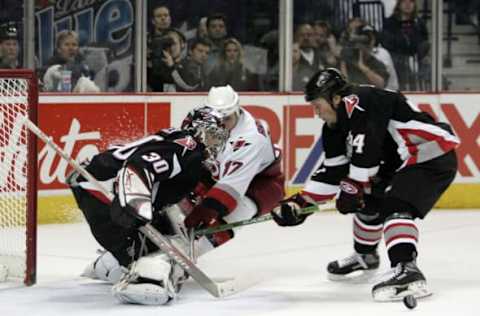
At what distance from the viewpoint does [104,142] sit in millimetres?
6980

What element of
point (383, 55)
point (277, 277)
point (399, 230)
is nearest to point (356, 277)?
point (277, 277)

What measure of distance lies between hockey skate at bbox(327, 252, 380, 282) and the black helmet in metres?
0.77

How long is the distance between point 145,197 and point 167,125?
109 inches

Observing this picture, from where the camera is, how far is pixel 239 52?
7.89 metres

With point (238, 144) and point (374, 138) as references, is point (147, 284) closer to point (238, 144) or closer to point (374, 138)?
point (238, 144)

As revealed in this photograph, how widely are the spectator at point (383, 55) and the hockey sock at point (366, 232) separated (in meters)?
3.07

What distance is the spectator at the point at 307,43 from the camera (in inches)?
312

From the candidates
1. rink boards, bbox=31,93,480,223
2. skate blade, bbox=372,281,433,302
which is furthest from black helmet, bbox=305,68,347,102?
rink boards, bbox=31,93,480,223

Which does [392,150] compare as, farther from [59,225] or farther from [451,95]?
[451,95]

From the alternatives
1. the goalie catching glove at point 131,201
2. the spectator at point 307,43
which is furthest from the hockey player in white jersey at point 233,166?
the spectator at point 307,43

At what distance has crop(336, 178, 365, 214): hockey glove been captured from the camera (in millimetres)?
4738

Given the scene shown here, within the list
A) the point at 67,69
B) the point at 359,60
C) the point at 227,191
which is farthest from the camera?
the point at 359,60

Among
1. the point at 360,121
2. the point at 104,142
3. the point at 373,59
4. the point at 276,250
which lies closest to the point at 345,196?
the point at 360,121

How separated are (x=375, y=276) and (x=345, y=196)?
24.5 inches
